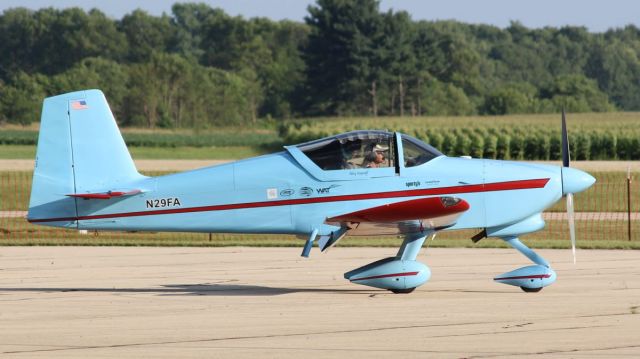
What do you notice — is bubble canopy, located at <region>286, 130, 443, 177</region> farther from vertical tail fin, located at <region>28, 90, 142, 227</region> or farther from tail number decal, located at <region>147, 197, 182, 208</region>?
vertical tail fin, located at <region>28, 90, 142, 227</region>

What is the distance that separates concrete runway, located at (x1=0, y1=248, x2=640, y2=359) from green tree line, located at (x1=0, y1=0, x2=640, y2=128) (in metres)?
71.3

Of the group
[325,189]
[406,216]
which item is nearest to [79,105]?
[325,189]

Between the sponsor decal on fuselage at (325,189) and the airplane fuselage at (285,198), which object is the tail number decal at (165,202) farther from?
the sponsor decal on fuselage at (325,189)

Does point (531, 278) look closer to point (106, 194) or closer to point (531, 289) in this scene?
point (531, 289)

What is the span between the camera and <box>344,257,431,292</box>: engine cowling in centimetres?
1331

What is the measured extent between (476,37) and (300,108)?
3423 inches

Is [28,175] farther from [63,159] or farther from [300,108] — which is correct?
[300,108]

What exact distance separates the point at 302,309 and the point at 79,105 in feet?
12.0

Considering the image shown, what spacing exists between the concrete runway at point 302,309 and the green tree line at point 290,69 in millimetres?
71255

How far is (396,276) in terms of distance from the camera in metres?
13.3

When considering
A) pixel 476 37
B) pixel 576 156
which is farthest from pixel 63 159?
pixel 476 37

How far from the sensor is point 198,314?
12.4m

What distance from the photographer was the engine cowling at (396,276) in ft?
43.7

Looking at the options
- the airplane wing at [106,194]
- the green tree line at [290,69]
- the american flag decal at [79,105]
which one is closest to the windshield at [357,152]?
the airplane wing at [106,194]
